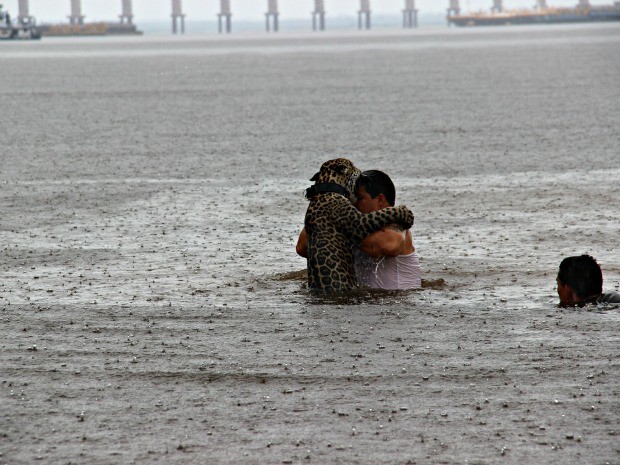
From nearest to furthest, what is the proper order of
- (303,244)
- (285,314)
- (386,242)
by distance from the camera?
1. (285,314)
2. (386,242)
3. (303,244)

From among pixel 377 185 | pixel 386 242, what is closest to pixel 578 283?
pixel 386 242

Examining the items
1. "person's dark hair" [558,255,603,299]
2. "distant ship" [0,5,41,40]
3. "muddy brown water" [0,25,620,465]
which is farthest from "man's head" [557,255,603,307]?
"distant ship" [0,5,41,40]

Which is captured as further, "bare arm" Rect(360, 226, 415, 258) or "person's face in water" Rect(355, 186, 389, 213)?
"person's face in water" Rect(355, 186, 389, 213)

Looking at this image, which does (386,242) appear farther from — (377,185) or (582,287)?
(582,287)

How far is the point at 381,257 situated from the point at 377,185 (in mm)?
469

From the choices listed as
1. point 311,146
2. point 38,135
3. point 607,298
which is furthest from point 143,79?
point 607,298

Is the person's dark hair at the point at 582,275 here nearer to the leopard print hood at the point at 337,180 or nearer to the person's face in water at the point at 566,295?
the person's face in water at the point at 566,295

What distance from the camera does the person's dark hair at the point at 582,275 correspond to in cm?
765

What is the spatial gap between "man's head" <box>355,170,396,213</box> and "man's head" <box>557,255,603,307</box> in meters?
1.22

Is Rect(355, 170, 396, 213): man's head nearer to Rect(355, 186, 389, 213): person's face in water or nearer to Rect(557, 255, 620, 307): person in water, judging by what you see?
Rect(355, 186, 389, 213): person's face in water

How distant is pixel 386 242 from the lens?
8047 mm

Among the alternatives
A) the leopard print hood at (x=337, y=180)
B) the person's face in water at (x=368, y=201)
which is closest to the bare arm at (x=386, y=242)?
the person's face in water at (x=368, y=201)

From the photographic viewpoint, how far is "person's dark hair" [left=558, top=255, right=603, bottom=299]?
25.1ft

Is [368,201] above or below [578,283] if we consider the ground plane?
above
